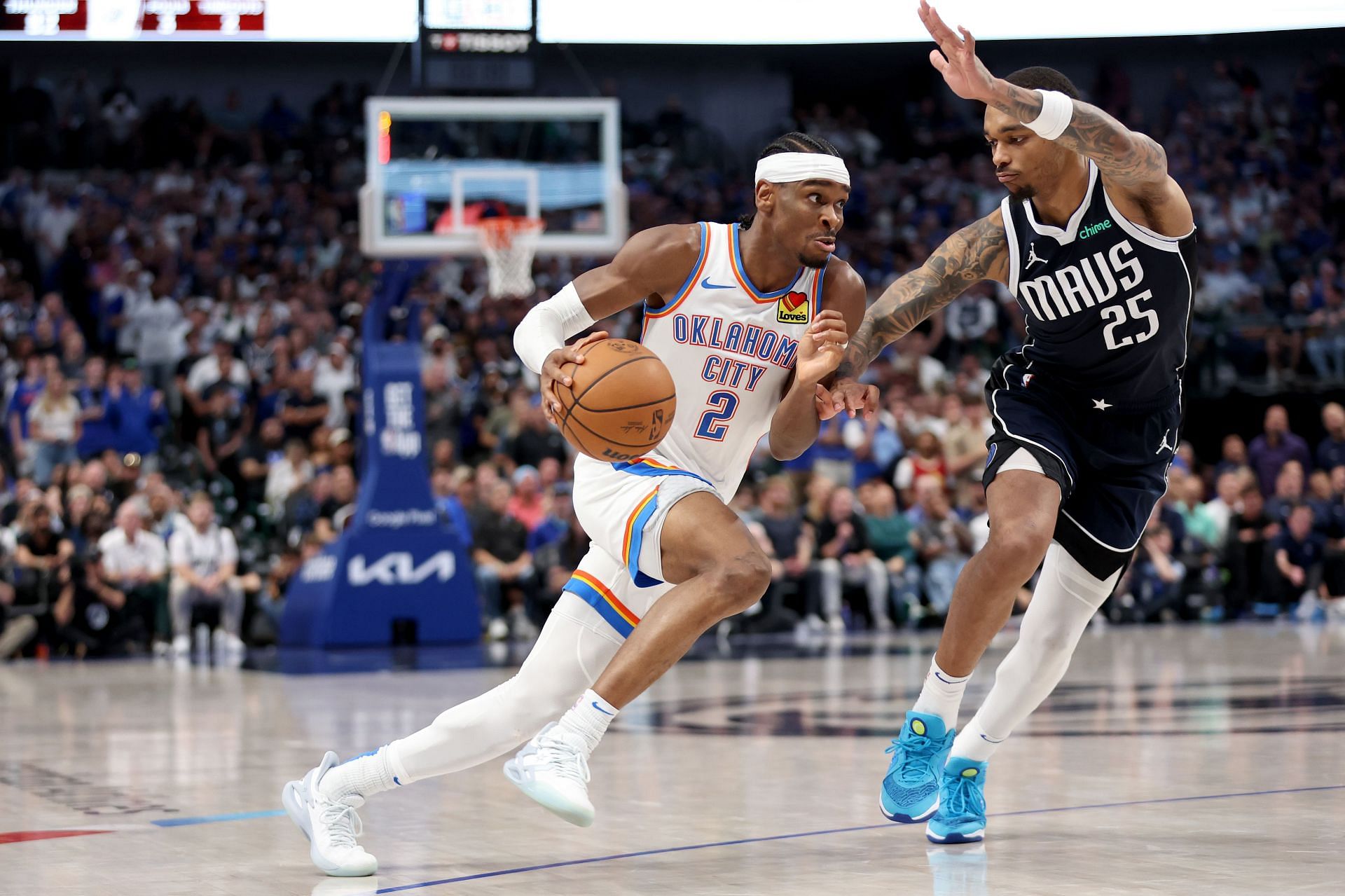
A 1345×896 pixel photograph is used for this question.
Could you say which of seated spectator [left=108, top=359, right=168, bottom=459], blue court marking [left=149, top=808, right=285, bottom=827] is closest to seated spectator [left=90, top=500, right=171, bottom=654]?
seated spectator [left=108, top=359, right=168, bottom=459]

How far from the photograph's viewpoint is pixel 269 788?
616 cm

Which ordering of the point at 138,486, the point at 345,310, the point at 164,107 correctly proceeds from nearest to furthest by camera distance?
the point at 138,486 → the point at 345,310 → the point at 164,107

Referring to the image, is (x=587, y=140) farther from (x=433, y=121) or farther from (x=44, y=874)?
(x=44, y=874)

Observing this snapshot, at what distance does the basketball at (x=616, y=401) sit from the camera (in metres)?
4.48

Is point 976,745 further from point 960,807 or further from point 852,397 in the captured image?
point 852,397

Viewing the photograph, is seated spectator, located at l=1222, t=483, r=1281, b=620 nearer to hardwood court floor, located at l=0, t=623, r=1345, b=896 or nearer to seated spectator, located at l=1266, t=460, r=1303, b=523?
seated spectator, located at l=1266, t=460, r=1303, b=523

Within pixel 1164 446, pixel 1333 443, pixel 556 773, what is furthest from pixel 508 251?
pixel 556 773

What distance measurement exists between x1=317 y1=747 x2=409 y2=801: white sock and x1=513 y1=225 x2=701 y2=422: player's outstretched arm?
1061 mm

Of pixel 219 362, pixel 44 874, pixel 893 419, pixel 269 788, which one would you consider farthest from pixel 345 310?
pixel 44 874

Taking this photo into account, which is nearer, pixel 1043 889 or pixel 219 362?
pixel 1043 889

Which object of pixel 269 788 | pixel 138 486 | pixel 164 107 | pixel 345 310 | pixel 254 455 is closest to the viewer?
pixel 269 788

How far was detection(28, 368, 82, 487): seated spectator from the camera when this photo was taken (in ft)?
48.8

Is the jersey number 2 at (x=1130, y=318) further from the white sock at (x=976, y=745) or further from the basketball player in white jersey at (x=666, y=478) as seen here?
the white sock at (x=976, y=745)

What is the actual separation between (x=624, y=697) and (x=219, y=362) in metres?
12.7
